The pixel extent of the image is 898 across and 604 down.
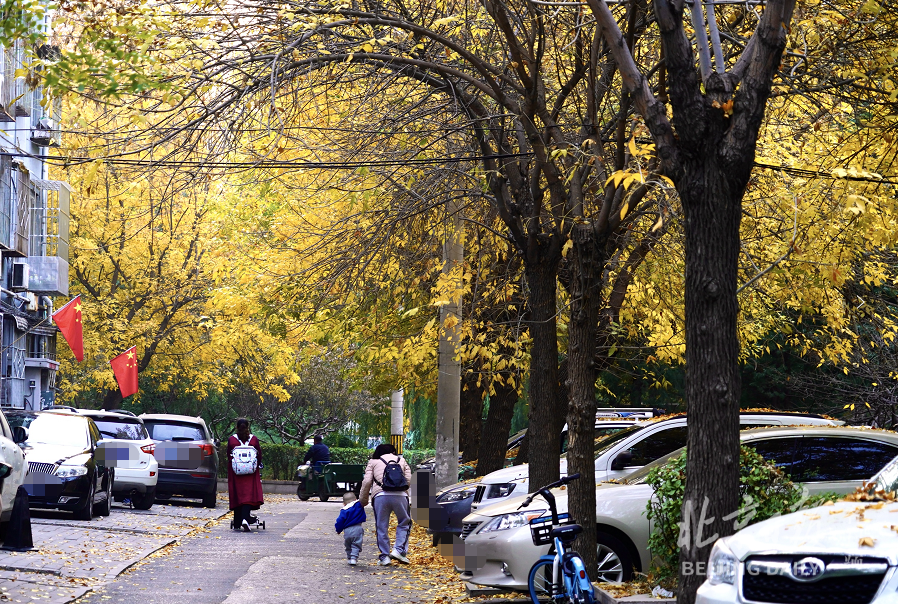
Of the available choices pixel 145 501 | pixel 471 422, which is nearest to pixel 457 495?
pixel 145 501

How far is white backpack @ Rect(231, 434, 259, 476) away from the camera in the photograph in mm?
17828

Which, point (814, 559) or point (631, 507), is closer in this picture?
point (814, 559)

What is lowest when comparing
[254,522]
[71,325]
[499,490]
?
[254,522]

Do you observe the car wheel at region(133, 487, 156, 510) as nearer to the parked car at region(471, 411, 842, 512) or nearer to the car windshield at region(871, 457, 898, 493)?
the parked car at region(471, 411, 842, 512)

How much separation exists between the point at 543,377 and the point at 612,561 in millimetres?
2830

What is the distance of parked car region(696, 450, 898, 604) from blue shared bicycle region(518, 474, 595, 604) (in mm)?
2126

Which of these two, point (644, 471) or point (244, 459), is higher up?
point (644, 471)

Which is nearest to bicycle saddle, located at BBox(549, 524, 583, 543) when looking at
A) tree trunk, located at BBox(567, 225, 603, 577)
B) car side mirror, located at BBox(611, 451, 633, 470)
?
tree trunk, located at BBox(567, 225, 603, 577)

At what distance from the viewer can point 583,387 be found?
1048 cm

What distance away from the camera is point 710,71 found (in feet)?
24.3

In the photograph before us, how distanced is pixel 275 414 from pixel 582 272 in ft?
120

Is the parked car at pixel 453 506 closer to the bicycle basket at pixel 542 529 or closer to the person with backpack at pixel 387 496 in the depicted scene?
the person with backpack at pixel 387 496

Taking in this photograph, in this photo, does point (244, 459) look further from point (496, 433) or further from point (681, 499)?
point (681, 499)

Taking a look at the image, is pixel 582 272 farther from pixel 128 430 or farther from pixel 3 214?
pixel 3 214
